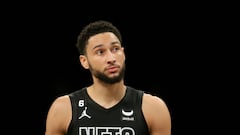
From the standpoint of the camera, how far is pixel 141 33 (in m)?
4.91

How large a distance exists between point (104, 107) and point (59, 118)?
212 mm

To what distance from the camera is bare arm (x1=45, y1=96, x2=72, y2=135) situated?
8.45ft

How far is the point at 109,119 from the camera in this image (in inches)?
101

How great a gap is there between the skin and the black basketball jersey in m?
0.02

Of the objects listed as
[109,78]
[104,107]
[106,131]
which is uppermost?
[109,78]

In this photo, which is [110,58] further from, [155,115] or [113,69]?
[155,115]

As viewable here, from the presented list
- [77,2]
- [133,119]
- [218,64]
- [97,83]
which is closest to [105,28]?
[97,83]

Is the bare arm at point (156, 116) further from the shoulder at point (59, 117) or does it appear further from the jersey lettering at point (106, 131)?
the shoulder at point (59, 117)

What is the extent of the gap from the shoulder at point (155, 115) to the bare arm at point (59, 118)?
351 millimetres

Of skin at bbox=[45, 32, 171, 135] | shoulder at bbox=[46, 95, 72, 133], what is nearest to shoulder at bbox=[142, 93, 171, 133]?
skin at bbox=[45, 32, 171, 135]

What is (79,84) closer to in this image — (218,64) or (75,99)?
(218,64)

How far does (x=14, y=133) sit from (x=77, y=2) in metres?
1.24

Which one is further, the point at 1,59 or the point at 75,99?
the point at 1,59

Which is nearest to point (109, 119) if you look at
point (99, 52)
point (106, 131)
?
point (106, 131)
